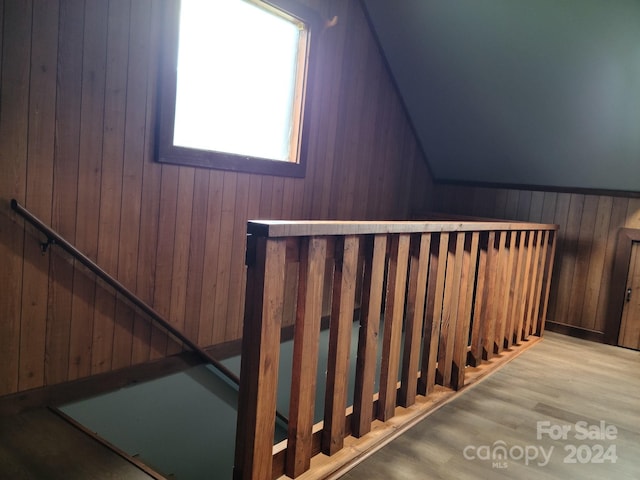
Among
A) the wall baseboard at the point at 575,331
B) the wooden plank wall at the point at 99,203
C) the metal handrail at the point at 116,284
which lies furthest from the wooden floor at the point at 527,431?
the wooden plank wall at the point at 99,203

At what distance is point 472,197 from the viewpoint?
471cm

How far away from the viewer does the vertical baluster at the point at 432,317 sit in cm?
247

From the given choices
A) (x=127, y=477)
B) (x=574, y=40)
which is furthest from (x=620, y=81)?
(x=127, y=477)

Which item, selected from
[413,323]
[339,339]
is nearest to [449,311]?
[413,323]

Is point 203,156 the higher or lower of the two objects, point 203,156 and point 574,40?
the lower

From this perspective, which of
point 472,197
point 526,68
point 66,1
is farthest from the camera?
point 472,197

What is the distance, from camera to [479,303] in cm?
300

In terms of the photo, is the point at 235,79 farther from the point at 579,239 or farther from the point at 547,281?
the point at 579,239

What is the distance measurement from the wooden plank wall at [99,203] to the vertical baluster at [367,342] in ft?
4.12

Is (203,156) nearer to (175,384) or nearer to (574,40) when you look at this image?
(175,384)

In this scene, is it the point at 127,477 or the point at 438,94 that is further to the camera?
the point at 438,94

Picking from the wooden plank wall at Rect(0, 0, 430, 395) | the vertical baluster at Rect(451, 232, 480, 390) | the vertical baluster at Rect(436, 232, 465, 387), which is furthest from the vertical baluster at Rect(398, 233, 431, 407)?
the wooden plank wall at Rect(0, 0, 430, 395)

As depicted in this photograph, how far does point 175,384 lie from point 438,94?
9.75 feet

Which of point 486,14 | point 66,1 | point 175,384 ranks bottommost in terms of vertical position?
point 175,384
